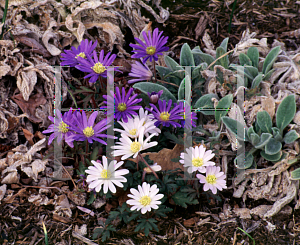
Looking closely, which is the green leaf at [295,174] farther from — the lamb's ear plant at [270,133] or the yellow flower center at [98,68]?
the yellow flower center at [98,68]

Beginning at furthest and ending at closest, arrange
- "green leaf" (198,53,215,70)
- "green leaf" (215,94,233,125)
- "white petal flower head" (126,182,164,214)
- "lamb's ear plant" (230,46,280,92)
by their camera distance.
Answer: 1. "green leaf" (198,53,215,70)
2. "lamb's ear plant" (230,46,280,92)
3. "green leaf" (215,94,233,125)
4. "white petal flower head" (126,182,164,214)

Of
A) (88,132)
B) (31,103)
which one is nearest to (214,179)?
(88,132)

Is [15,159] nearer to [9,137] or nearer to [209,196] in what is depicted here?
[9,137]

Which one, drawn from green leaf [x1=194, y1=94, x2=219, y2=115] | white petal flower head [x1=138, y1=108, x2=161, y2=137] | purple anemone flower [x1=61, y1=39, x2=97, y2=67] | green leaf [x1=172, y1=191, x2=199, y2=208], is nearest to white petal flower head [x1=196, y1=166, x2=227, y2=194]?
green leaf [x1=172, y1=191, x2=199, y2=208]

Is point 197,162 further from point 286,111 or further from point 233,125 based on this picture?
point 286,111

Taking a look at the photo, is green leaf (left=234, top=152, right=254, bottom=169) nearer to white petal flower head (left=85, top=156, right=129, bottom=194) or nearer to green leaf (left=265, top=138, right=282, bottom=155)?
green leaf (left=265, top=138, right=282, bottom=155)

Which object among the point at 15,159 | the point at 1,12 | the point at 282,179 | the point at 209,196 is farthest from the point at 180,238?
the point at 1,12

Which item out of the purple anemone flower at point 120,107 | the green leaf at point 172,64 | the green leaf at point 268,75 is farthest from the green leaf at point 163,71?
the green leaf at point 268,75
